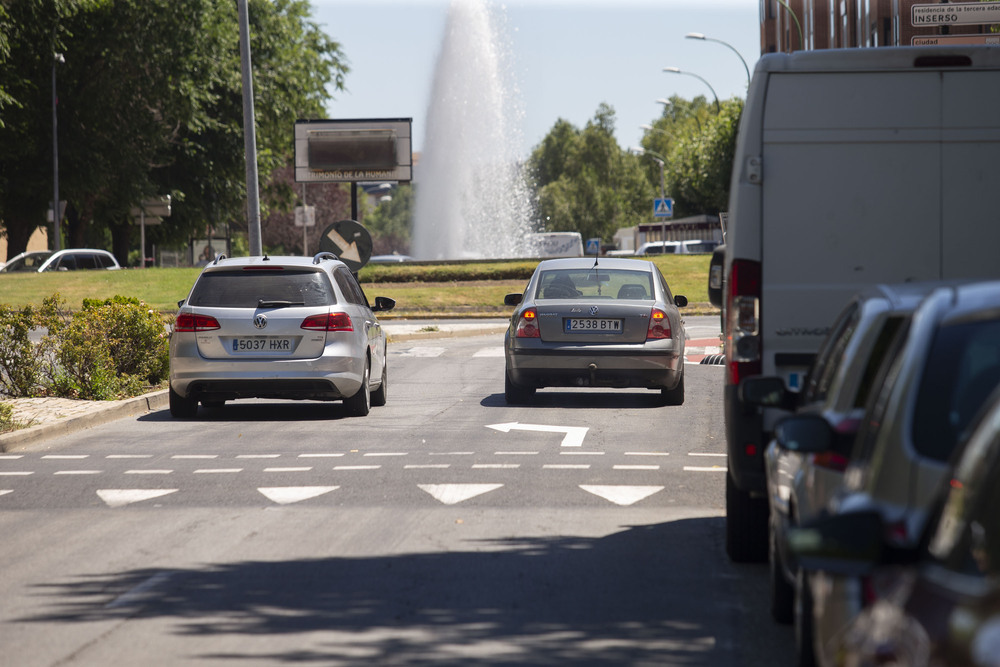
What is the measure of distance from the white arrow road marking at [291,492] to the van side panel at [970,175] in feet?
13.7

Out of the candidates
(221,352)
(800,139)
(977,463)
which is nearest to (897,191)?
(800,139)

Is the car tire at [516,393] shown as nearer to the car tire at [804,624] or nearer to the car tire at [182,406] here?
the car tire at [182,406]

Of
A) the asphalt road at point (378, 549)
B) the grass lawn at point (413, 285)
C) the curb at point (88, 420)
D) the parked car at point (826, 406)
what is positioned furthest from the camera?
the grass lawn at point (413, 285)

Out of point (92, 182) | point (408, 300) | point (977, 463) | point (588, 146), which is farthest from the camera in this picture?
point (588, 146)

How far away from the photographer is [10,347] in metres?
15.7

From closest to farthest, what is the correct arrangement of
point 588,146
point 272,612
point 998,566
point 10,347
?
point 998,566 < point 272,612 < point 10,347 < point 588,146

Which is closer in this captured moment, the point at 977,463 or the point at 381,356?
the point at 977,463

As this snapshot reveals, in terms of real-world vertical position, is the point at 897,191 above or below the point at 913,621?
above

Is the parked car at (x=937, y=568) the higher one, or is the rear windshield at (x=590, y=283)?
the rear windshield at (x=590, y=283)

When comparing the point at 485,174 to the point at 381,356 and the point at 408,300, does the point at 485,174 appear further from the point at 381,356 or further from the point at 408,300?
the point at 381,356

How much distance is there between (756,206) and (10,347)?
1064 centimetres

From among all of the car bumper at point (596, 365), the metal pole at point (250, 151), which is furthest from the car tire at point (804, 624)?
the metal pole at point (250, 151)

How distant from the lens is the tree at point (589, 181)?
5049 inches

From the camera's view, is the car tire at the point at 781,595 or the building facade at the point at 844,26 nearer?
the car tire at the point at 781,595
